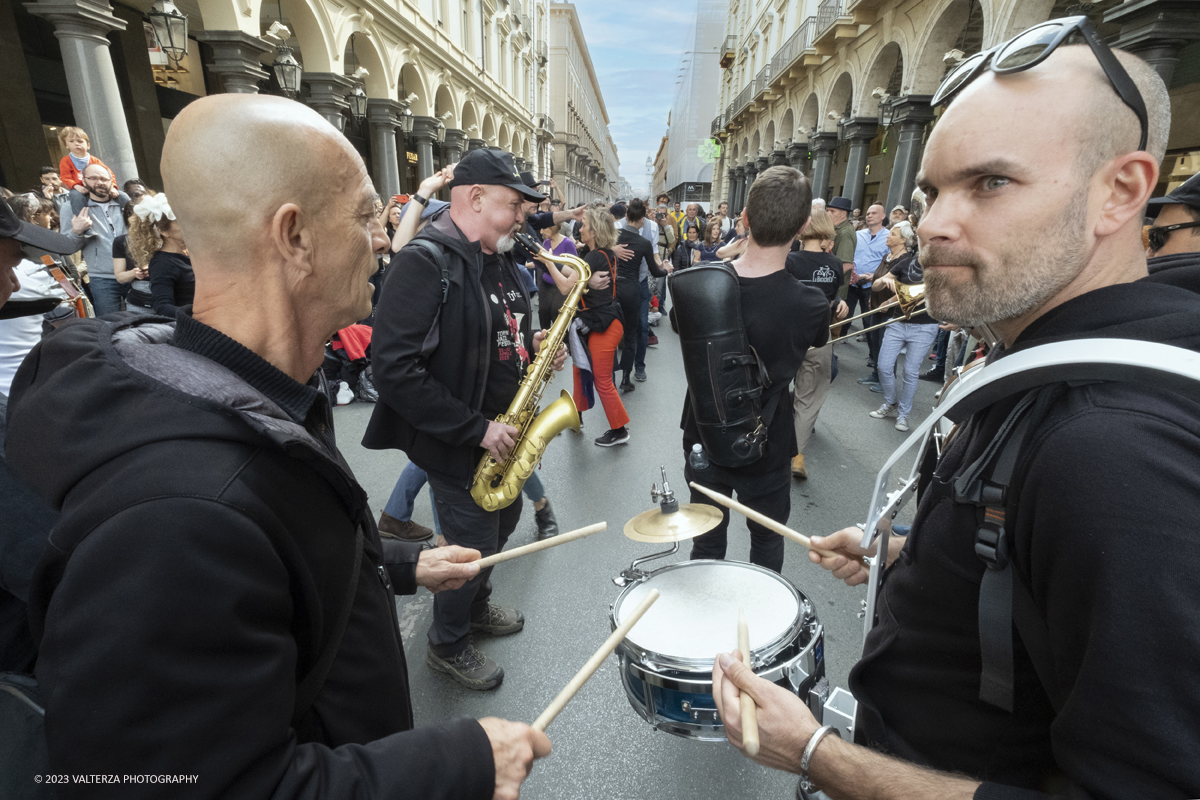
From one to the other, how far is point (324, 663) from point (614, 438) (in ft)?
14.9

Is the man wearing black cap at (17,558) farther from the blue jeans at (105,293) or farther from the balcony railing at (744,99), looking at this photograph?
the balcony railing at (744,99)

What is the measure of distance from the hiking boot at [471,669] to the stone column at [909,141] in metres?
12.8

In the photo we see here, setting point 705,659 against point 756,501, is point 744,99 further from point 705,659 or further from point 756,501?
point 705,659

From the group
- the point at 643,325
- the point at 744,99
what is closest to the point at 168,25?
the point at 643,325

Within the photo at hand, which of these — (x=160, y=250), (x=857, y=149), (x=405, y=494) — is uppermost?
(x=857, y=149)

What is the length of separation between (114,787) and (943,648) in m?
1.32

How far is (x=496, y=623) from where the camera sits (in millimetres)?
2965

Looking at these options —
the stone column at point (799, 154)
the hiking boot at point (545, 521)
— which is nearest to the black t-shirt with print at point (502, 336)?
the hiking boot at point (545, 521)

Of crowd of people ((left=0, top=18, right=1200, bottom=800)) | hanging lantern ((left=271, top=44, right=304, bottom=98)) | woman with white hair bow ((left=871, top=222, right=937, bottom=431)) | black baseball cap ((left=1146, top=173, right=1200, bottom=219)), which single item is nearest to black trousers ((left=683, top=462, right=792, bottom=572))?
crowd of people ((left=0, top=18, right=1200, bottom=800))

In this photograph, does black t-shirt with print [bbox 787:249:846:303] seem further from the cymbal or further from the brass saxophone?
the cymbal

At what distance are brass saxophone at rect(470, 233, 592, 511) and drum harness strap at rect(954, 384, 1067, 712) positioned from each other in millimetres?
2073

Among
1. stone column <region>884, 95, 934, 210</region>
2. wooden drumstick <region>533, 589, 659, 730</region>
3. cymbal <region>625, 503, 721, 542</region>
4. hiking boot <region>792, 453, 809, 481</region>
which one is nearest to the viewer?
wooden drumstick <region>533, 589, 659, 730</region>

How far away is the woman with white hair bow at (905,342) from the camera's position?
5523mm

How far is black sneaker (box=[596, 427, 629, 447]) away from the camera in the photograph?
541 cm
